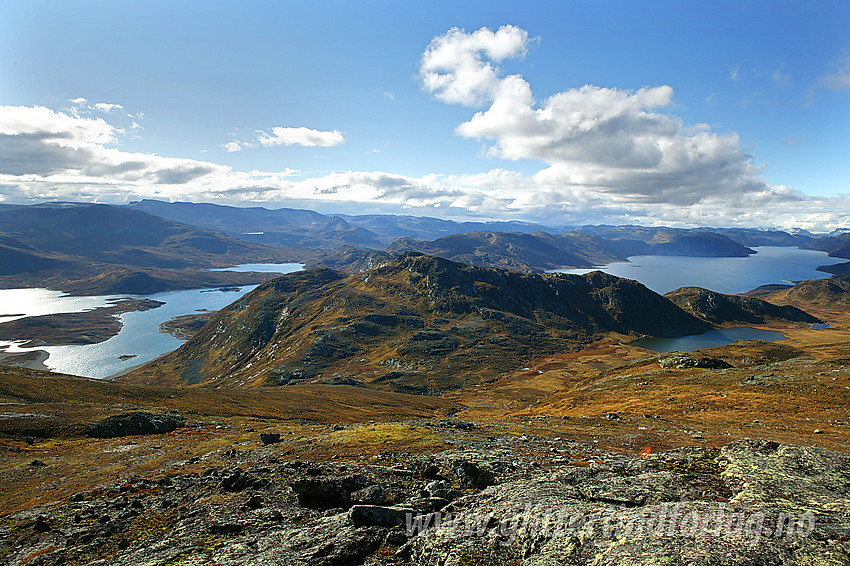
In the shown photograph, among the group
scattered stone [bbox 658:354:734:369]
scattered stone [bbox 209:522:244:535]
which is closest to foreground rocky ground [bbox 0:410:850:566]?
scattered stone [bbox 209:522:244:535]

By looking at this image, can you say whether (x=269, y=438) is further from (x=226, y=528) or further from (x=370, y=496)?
(x=370, y=496)

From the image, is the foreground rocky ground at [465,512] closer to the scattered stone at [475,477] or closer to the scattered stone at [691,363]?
the scattered stone at [475,477]

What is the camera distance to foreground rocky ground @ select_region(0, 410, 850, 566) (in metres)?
12.5

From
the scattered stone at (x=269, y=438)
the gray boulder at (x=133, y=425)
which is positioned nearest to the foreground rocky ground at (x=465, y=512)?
the scattered stone at (x=269, y=438)

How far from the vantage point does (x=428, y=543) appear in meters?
14.0

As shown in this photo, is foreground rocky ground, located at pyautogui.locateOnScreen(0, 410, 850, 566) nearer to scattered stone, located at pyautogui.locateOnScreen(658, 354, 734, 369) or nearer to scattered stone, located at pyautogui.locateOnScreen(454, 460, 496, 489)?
scattered stone, located at pyautogui.locateOnScreen(454, 460, 496, 489)

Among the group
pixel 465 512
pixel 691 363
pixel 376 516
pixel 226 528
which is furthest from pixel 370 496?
pixel 691 363

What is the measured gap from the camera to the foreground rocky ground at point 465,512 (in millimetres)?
12461

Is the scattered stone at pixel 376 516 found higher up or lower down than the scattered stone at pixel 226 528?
higher up

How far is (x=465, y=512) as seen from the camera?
1628 cm

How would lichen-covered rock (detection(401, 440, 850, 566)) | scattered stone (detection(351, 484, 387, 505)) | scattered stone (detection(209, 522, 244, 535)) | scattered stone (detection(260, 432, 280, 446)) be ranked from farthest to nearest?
scattered stone (detection(260, 432, 280, 446)) < scattered stone (detection(351, 484, 387, 505)) < scattered stone (detection(209, 522, 244, 535)) < lichen-covered rock (detection(401, 440, 850, 566))

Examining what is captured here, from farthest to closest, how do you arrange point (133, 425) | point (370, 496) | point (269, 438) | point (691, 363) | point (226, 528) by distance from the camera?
1. point (691, 363)
2. point (133, 425)
3. point (269, 438)
4. point (370, 496)
5. point (226, 528)

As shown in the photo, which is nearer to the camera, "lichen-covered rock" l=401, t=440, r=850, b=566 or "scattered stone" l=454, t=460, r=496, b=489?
"lichen-covered rock" l=401, t=440, r=850, b=566

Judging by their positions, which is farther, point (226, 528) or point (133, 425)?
point (133, 425)
